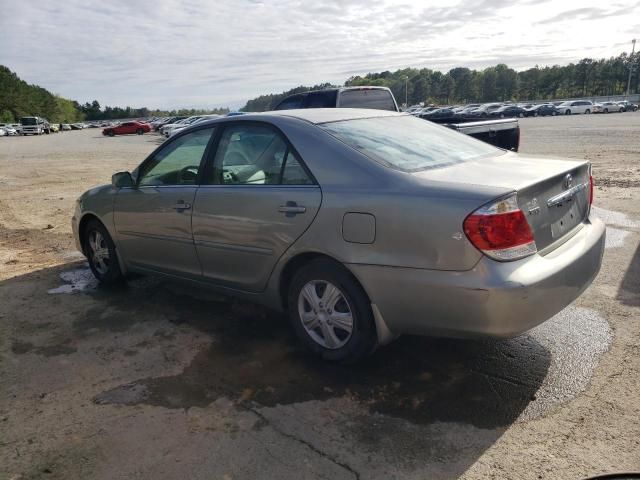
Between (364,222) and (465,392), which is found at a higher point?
(364,222)

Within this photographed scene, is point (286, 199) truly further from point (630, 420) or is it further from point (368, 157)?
point (630, 420)

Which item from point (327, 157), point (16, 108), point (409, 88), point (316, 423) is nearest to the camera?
point (316, 423)

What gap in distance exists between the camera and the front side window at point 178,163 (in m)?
4.39

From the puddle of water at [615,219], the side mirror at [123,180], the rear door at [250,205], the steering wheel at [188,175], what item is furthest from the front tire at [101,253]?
the puddle of water at [615,219]

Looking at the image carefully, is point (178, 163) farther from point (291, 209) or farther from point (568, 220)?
point (568, 220)

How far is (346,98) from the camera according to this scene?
426 inches

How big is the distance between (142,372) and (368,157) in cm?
207

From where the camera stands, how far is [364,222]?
3.21 meters

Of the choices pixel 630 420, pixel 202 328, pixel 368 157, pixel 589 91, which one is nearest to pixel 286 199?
pixel 368 157

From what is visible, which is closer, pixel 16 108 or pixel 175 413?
pixel 175 413

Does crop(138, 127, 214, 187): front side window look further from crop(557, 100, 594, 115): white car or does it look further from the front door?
crop(557, 100, 594, 115): white car

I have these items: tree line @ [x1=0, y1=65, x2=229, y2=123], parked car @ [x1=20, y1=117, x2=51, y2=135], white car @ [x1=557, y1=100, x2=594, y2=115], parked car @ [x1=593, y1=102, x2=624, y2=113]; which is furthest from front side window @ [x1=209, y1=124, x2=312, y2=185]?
tree line @ [x1=0, y1=65, x2=229, y2=123]

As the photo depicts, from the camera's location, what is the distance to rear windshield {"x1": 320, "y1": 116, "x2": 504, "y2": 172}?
348cm

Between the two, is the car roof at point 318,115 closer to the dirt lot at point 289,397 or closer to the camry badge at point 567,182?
the camry badge at point 567,182
